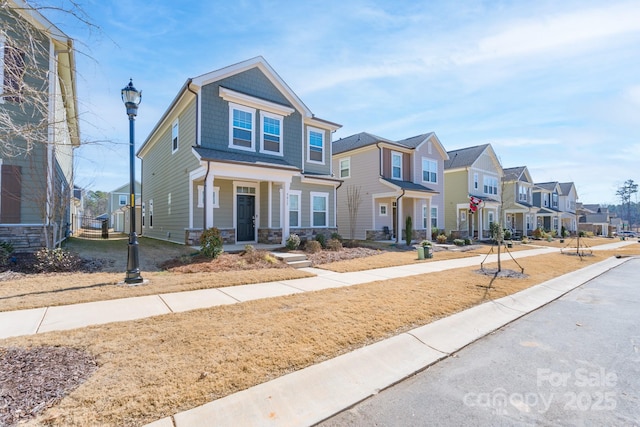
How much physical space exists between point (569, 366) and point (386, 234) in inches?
672

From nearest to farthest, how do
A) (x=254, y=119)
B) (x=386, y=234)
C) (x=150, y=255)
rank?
1. (x=150, y=255)
2. (x=254, y=119)
3. (x=386, y=234)

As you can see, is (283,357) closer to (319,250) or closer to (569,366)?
(569,366)

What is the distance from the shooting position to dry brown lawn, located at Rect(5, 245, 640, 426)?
2633mm

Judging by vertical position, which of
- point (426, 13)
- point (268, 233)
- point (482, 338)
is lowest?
point (482, 338)

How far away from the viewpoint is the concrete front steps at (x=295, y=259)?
10.3 m

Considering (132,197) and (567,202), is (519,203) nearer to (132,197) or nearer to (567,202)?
(567,202)

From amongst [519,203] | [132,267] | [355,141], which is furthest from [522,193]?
A: [132,267]

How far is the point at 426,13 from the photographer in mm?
8047

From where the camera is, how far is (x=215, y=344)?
12.4ft

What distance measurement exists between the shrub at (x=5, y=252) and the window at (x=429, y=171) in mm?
21885

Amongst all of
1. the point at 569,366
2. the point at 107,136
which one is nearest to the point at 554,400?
the point at 569,366

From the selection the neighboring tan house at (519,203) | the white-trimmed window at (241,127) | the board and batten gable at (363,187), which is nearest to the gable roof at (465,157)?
the neighboring tan house at (519,203)

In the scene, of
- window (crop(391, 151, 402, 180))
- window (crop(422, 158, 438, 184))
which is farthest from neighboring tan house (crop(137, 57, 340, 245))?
window (crop(422, 158, 438, 184))

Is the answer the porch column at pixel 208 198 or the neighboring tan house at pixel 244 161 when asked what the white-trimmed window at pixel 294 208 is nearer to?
the neighboring tan house at pixel 244 161
